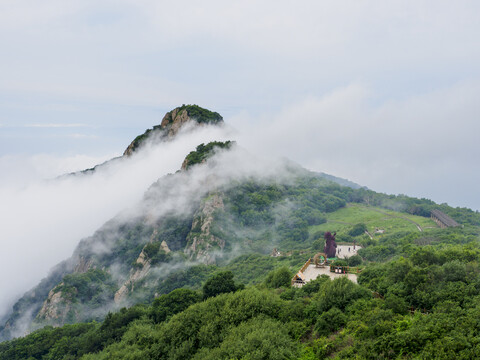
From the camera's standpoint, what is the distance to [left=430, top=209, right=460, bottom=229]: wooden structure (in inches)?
2739

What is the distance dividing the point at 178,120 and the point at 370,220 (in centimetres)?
7194

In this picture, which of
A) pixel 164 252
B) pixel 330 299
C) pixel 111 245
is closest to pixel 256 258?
pixel 164 252

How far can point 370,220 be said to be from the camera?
279 ft

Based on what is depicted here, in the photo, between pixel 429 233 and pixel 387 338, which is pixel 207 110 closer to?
pixel 429 233

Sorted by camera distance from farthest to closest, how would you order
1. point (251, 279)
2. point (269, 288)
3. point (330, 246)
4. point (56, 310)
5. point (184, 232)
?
point (184, 232) < point (56, 310) < point (251, 279) < point (330, 246) < point (269, 288)

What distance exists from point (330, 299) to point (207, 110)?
104 metres

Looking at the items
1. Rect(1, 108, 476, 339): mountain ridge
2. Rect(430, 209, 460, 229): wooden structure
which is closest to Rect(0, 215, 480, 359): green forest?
Rect(1, 108, 476, 339): mountain ridge

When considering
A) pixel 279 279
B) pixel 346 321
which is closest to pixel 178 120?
pixel 279 279

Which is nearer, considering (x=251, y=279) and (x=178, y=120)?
(x=251, y=279)

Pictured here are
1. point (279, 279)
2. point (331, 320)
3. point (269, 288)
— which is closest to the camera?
point (331, 320)

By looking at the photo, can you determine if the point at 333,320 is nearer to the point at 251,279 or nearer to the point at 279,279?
the point at 279,279

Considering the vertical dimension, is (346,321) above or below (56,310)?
above

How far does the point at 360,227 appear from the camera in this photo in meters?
75.1

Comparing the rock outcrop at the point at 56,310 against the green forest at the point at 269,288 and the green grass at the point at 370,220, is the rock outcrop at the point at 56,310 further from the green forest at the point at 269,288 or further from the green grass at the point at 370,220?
the green grass at the point at 370,220
